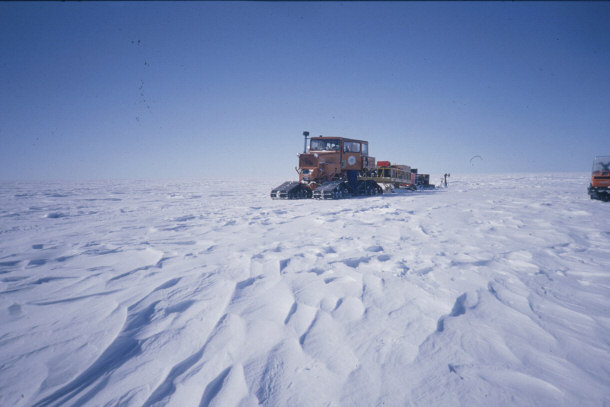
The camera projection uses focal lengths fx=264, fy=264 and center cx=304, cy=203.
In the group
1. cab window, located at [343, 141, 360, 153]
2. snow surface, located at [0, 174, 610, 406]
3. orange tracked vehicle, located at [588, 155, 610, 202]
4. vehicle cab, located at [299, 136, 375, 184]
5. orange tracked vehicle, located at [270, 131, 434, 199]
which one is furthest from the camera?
cab window, located at [343, 141, 360, 153]

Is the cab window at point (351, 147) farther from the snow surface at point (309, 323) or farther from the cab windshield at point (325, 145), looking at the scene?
the snow surface at point (309, 323)

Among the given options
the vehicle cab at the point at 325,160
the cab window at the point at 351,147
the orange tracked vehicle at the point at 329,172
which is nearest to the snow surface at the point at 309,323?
the orange tracked vehicle at the point at 329,172

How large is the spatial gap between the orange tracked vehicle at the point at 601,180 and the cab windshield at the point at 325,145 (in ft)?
37.4

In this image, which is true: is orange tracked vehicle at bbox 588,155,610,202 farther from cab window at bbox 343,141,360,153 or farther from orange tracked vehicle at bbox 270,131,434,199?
cab window at bbox 343,141,360,153

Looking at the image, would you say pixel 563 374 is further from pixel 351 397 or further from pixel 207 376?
pixel 207 376

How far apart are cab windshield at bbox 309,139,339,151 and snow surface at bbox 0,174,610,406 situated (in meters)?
9.92

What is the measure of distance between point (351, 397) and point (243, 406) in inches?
27.3

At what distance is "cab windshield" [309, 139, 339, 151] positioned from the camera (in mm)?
14032

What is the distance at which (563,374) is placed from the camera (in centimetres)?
184

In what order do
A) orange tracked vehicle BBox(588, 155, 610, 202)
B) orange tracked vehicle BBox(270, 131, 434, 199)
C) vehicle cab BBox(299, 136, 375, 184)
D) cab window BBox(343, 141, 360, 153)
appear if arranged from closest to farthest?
orange tracked vehicle BBox(588, 155, 610, 202) → orange tracked vehicle BBox(270, 131, 434, 199) → vehicle cab BBox(299, 136, 375, 184) → cab window BBox(343, 141, 360, 153)

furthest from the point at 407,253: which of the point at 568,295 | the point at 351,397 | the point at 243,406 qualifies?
the point at 243,406

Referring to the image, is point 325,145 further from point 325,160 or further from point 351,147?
point 351,147

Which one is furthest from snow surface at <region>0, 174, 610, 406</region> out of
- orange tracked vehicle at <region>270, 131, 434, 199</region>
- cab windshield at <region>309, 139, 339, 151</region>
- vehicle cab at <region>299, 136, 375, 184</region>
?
cab windshield at <region>309, 139, 339, 151</region>

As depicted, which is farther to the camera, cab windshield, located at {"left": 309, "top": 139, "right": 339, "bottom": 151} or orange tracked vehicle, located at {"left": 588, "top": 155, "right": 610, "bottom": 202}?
cab windshield, located at {"left": 309, "top": 139, "right": 339, "bottom": 151}
